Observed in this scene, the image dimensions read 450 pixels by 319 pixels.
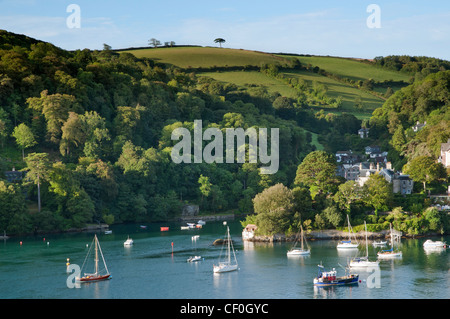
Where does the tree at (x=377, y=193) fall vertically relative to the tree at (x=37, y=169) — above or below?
below

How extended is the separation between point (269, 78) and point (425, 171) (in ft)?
296

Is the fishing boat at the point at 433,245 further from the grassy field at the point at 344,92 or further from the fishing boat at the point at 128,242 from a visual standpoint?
the grassy field at the point at 344,92

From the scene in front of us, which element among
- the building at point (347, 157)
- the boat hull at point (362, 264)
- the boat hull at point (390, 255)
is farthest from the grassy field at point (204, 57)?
the boat hull at point (362, 264)

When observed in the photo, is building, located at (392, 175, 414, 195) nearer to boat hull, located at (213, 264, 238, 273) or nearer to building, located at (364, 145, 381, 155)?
boat hull, located at (213, 264, 238, 273)

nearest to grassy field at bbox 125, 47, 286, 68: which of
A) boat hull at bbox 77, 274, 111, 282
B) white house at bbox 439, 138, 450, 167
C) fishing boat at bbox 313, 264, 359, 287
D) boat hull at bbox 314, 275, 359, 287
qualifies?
white house at bbox 439, 138, 450, 167

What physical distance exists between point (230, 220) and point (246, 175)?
14.8 m

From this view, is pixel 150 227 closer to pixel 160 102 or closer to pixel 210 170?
pixel 210 170

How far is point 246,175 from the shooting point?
391ft

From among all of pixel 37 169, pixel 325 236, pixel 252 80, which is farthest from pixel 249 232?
pixel 252 80

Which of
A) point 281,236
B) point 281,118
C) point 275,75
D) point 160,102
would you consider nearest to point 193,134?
point 160,102

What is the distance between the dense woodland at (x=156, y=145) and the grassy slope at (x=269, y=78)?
1375 centimetres

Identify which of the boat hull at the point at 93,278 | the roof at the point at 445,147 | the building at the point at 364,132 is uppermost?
the building at the point at 364,132

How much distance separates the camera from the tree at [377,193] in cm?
8581

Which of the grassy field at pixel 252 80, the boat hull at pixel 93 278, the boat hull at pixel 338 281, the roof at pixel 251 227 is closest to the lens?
the boat hull at pixel 338 281
